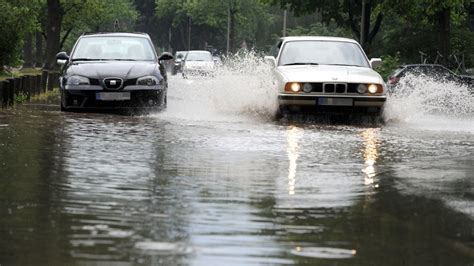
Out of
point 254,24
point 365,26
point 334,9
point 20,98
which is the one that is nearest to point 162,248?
point 20,98

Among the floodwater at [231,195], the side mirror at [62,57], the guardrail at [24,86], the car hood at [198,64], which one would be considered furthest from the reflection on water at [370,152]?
the car hood at [198,64]

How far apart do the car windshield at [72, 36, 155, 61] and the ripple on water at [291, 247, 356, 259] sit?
12.6 meters

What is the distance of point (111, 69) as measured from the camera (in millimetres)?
16703

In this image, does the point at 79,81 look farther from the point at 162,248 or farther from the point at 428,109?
the point at 162,248

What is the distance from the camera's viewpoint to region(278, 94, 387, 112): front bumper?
51.1ft

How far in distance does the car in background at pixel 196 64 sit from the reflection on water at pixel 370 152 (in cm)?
3531

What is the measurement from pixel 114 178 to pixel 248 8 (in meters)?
92.5

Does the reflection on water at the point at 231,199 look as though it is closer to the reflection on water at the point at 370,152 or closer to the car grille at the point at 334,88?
the reflection on water at the point at 370,152

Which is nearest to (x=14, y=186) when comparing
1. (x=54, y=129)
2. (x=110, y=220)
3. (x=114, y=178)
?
(x=114, y=178)

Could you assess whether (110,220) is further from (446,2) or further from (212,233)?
(446,2)

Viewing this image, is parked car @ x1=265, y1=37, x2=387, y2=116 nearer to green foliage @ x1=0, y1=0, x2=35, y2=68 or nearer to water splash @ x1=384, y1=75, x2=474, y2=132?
water splash @ x1=384, y1=75, x2=474, y2=132

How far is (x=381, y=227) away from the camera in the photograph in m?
6.41

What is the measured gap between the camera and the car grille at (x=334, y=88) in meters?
15.6

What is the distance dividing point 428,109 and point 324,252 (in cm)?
1510
